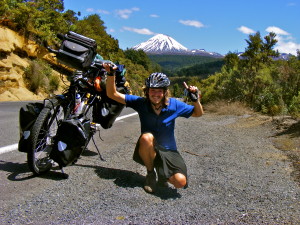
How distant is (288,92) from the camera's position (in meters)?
15.1

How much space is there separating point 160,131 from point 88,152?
1.91 m

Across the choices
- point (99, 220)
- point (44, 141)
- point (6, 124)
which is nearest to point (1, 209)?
point (99, 220)

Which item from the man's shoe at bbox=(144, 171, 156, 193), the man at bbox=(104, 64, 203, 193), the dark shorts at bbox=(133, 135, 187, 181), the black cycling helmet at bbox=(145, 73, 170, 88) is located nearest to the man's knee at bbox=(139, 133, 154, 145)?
the man at bbox=(104, 64, 203, 193)

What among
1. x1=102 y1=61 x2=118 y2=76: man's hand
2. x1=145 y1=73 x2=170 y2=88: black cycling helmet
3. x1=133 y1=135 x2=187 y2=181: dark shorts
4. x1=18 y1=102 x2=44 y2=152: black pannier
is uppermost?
x1=102 y1=61 x2=118 y2=76: man's hand

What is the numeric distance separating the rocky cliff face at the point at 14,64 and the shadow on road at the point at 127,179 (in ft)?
44.3

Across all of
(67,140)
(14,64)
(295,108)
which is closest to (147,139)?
(67,140)

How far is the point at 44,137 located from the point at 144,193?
1411 millimetres

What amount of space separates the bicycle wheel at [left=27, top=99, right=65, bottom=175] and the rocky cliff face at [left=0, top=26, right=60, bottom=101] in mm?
13433

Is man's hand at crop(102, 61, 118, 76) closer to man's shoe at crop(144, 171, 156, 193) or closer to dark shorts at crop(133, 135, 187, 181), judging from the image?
dark shorts at crop(133, 135, 187, 181)

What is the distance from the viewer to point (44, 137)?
14.2ft

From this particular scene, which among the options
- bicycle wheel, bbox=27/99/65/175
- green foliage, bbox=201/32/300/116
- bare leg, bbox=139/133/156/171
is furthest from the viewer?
green foliage, bbox=201/32/300/116

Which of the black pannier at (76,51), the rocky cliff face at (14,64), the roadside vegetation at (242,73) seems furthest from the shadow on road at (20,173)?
the rocky cliff face at (14,64)

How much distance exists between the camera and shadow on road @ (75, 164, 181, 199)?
13.2 feet

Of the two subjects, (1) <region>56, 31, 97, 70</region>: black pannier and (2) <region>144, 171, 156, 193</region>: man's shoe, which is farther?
(1) <region>56, 31, 97, 70</region>: black pannier
